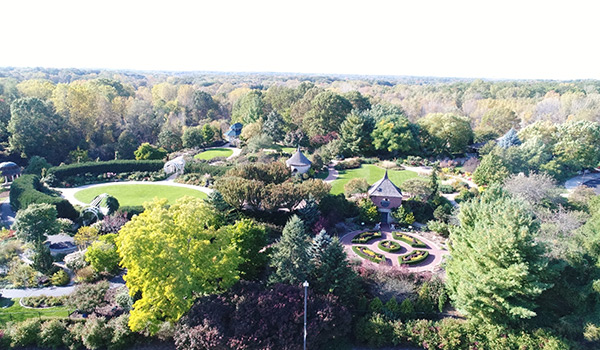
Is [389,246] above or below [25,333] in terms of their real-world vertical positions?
above

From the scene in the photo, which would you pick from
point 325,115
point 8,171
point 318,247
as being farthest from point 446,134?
point 8,171

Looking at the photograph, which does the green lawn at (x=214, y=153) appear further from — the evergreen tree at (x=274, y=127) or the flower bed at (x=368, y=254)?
the flower bed at (x=368, y=254)

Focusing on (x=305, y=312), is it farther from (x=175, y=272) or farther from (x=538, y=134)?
(x=538, y=134)

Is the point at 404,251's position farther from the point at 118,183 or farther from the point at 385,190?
the point at 118,183

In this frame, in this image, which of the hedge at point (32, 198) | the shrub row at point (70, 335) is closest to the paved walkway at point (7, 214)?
the hedge at point (32, 198)

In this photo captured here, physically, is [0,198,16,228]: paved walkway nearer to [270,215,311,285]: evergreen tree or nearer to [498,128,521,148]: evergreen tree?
[270,215,311,285]: evergreen tree

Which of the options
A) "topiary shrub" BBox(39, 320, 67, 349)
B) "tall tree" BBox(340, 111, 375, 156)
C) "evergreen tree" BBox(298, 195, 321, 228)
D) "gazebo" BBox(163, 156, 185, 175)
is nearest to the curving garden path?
"evergreen tree" BBox(298, 195, 321, 228)
